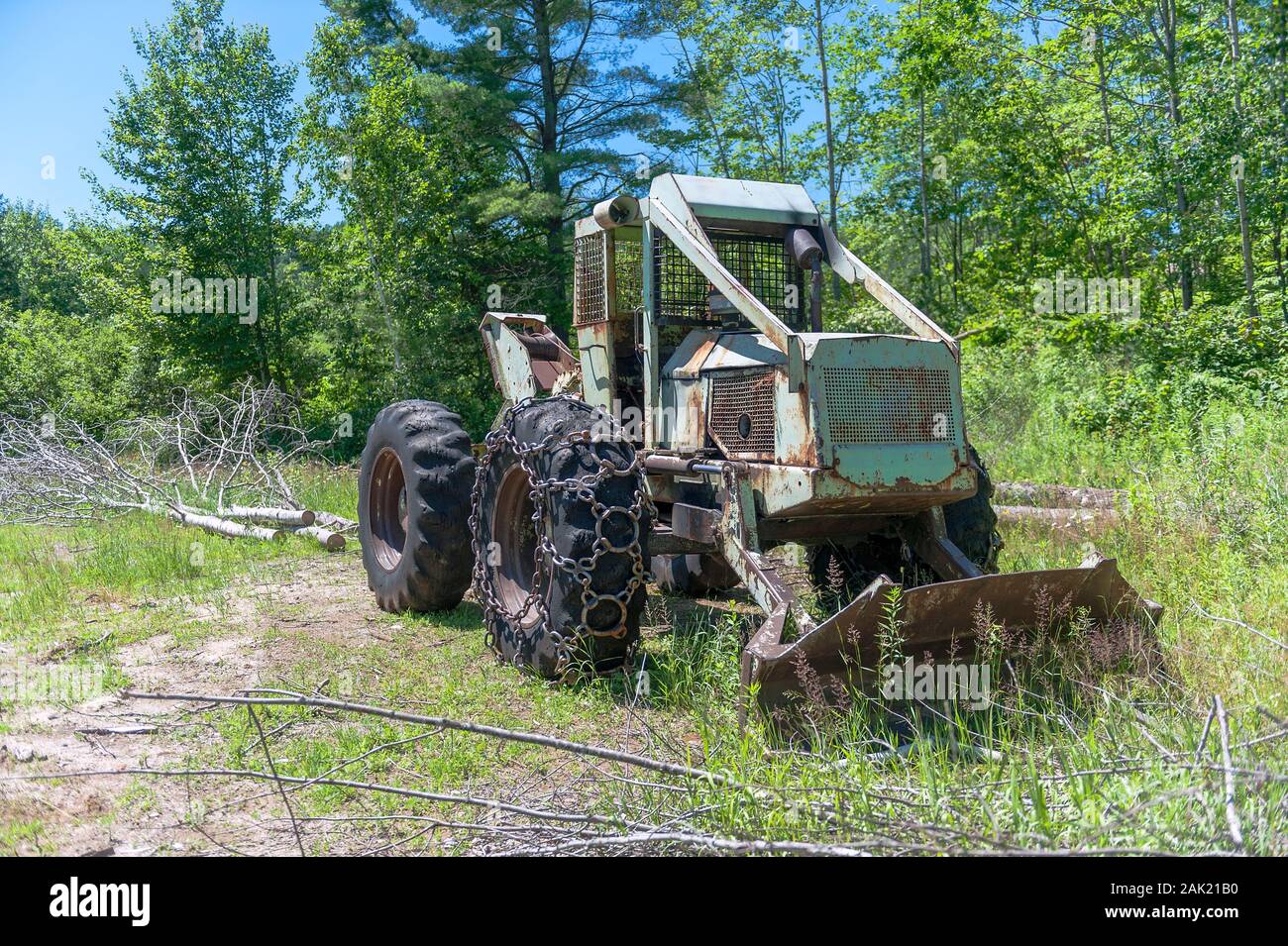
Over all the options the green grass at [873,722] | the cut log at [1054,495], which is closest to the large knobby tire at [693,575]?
the green grass at [873,722]

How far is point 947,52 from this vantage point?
55.1 ft

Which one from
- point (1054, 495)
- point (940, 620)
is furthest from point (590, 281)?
point (1054, 495)

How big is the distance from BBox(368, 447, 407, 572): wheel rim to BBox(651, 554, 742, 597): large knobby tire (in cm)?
190

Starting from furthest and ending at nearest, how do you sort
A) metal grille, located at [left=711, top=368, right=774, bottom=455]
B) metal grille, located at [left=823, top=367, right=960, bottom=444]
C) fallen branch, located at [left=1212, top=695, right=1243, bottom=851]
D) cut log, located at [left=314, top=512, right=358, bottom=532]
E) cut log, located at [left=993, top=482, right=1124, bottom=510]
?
cut log, located at [left=314, top=512, right=358, bottom=532]
cut log, located at [left=993, top=482, right=1124, bottom=510]
metal grille, located at [left=711, top=368, right=774, bottom=455]
metal grille, located at [left=823, top=367, right=960, bottom=444]
fallen branch, located at [left=1212, top=695, right=1243, bottom=851]

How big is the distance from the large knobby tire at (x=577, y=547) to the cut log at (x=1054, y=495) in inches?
190

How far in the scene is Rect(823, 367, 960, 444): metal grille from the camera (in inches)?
190

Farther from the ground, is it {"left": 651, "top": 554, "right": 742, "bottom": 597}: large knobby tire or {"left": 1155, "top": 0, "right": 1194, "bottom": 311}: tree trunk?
{"left": 1155, "top": 0, "right": 1194, "bottom": 311}: tree trunk

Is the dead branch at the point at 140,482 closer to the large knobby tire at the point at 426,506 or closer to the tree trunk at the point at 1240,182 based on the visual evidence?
the large knobby tire at the point at 426,506

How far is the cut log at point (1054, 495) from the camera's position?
8574 millimetres

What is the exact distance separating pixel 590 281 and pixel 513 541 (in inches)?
70.9

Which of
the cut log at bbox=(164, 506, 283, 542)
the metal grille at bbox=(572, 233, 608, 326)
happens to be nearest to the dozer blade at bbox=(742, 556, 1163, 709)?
the metal grille at bbox=(572, 233, 608, 326)

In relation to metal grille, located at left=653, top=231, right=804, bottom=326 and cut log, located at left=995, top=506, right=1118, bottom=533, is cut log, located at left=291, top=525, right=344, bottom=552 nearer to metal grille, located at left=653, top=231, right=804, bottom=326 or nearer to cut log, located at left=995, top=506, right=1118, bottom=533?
metal grille, located at left=653, top=231, right=804, bottom=326
